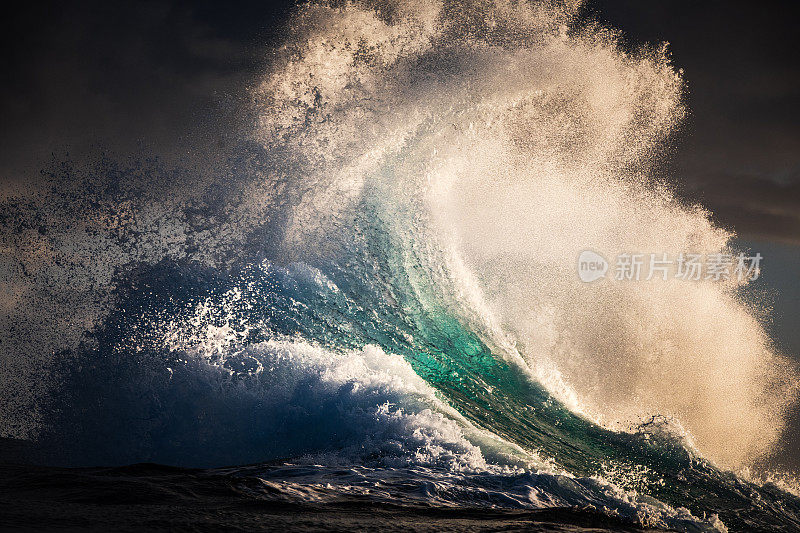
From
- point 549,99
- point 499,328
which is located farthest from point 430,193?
point 549,99

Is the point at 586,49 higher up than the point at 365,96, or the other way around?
the point at 586,49

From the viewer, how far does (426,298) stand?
7617 mm

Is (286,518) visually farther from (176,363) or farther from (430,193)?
(430,193)

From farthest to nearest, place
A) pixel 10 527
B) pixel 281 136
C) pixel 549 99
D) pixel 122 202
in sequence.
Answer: pixel 549 99, pixel 281 136, pixel 122 202, pixel 10 527

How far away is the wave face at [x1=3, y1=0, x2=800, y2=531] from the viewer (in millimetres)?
5148

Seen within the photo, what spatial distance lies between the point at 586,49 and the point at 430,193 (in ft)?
15.1

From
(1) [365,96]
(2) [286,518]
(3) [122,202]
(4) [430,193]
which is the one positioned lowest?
(2) [286,518]

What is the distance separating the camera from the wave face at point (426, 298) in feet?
16.9

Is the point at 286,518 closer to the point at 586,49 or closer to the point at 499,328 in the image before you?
the point at 499,328

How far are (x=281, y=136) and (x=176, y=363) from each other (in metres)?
4.26

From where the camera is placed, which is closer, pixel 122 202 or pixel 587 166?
pixel 122 202

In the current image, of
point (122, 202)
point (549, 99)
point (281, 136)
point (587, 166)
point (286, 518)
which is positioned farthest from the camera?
point (587, 166)

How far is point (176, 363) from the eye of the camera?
588 centimetres

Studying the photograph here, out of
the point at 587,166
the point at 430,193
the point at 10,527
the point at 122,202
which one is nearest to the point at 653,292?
the point at 587,166
